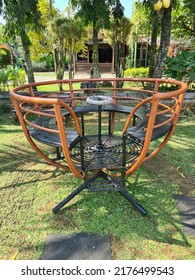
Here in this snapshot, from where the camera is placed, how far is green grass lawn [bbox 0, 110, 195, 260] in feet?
5.92

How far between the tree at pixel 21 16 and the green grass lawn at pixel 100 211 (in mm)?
3598

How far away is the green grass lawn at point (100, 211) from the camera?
1.80 meters

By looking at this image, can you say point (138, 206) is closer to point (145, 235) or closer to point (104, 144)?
point (145, 235)

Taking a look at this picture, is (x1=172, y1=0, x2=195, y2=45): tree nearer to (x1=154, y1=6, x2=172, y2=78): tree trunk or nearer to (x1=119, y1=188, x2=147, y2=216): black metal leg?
(x1=154, y1=6, x2=172, y2=78): tree trunk

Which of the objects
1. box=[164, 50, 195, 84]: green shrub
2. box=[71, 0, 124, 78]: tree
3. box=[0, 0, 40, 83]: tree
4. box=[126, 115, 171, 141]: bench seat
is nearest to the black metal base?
box=[126, 115, 171, 141]: bench seat

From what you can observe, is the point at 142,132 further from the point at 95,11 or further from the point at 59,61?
the point at 59,61

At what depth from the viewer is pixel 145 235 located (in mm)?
1904

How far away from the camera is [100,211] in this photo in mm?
2174

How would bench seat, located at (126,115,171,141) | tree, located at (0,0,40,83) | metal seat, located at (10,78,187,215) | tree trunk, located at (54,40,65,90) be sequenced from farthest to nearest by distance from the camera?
1. tree trunk, located at (54,40,65,90)
2. tree, located at (0,0,40,83)
3. bench seat, located at (126,115,171,141)
4. metal seat, located at (10,78,187,215)

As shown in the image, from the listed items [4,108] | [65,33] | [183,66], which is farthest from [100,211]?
[65,33]

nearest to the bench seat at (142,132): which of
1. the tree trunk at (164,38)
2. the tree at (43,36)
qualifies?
the tree trunk at (164,38)

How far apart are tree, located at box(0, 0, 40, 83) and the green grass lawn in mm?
3598
